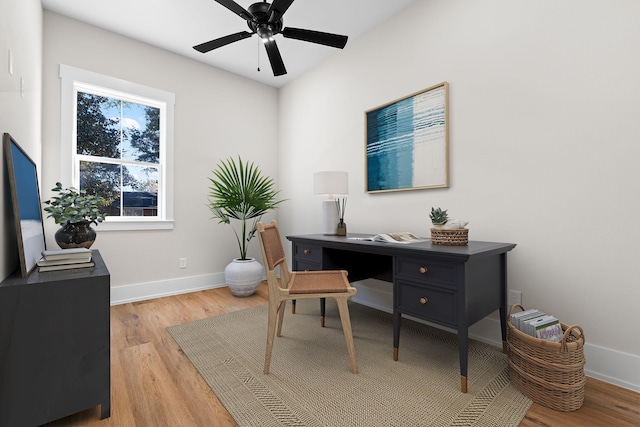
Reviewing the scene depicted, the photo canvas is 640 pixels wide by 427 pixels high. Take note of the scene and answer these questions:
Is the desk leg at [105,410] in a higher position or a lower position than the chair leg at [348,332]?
lower

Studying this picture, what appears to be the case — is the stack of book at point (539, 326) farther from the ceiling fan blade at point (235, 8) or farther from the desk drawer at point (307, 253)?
the ceiling fan blade at point (235, 8)

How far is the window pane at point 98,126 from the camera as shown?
2.94 meters

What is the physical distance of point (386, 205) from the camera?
2.78 metres

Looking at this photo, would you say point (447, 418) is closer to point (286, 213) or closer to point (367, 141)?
point (367, 141)

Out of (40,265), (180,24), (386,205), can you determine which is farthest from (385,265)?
(180,24)

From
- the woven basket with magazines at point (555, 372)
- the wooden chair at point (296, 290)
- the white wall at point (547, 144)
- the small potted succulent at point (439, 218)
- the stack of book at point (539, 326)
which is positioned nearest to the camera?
the woven basket with magazines at point (555, 372)

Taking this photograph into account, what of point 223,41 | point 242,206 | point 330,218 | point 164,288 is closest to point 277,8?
point 223,41

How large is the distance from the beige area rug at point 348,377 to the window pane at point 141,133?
2.07 m

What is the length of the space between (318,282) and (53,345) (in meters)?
1.30

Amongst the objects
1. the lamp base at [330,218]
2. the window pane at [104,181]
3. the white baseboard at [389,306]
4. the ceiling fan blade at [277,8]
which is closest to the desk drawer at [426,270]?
the white baseboard at [389,306]

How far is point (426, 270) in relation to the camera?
5.48ft

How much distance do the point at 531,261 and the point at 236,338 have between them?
2.15m

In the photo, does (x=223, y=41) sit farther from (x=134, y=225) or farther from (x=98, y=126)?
(x=134, y=225)

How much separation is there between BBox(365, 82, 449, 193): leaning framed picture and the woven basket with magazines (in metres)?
1.25
